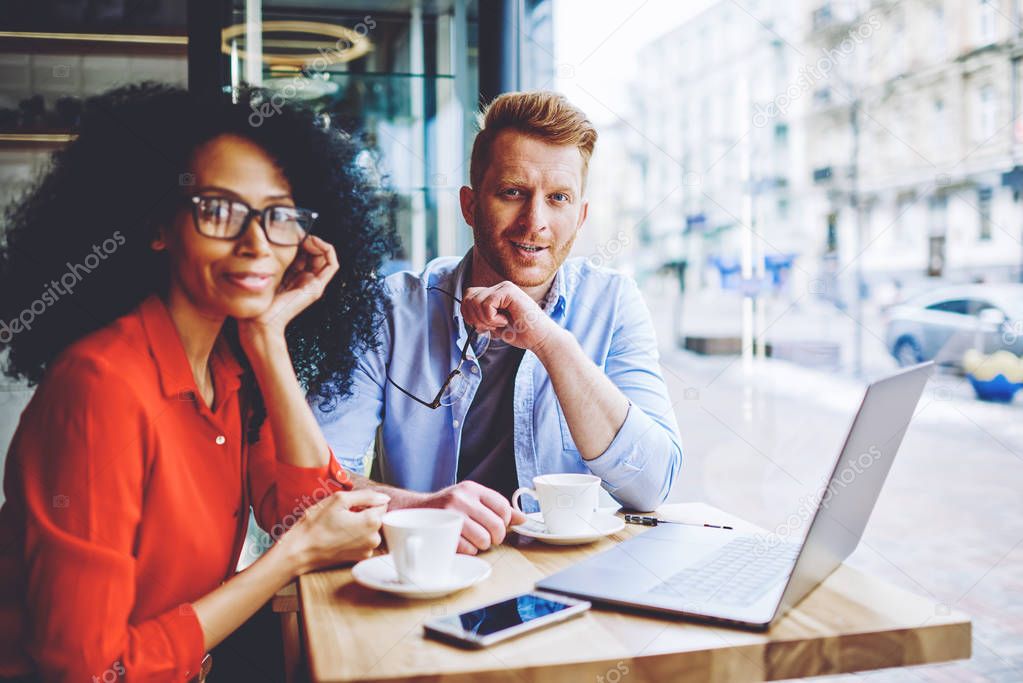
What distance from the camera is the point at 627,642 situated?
0.97 meters

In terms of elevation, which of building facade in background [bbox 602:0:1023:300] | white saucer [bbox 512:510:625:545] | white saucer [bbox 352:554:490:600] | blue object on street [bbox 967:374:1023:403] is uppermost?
building facade in background [bbox 602:0:1023:300]

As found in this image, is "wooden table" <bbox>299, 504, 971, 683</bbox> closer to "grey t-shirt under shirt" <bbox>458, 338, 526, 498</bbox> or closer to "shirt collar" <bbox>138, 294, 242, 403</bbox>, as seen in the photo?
"shirt collar" <bbox>138, 294, 242, 403</bbox>

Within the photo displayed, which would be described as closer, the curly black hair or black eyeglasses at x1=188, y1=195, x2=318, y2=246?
black eyeglasses at x1=188, y1=195, x2=318, y2=246

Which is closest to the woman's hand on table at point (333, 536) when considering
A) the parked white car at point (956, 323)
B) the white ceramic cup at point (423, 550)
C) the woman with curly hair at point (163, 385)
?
the woman with curly hair at point (163, 385)

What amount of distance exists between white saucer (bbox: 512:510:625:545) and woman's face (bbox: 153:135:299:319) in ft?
1.84

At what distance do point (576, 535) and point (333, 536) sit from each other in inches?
14.9

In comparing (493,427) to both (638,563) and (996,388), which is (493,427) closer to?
(638,563)

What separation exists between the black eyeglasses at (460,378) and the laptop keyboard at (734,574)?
737 millimetres

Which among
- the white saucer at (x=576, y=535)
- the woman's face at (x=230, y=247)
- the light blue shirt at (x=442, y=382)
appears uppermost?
the woman's face at (x=230, y=247)

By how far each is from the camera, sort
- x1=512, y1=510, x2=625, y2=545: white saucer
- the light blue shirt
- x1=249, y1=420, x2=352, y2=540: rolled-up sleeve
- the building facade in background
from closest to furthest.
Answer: x1=512, y1=510, x2=625, y2=545: white saucer, x1=249, y1=420, x2=352, y2=540: rolled-up sleeve, the light blue shirt, the building facade in background

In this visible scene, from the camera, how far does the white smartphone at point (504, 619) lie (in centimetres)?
96

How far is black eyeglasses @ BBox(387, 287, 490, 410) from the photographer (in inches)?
74.0

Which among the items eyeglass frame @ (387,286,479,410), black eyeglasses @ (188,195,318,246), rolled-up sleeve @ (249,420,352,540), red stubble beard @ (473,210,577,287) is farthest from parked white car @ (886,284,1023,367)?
black eyeglasses @ (188,195,318,246)

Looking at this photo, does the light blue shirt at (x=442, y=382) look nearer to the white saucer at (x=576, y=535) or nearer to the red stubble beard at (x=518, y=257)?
the red stubble beard at (x=518, y=257)
